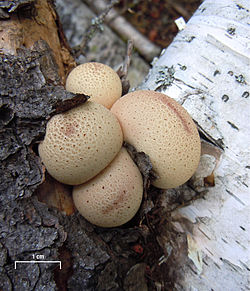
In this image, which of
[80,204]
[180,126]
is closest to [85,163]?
[80,204]

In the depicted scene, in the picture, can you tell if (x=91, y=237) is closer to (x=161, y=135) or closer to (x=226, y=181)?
(x=161, y=135)

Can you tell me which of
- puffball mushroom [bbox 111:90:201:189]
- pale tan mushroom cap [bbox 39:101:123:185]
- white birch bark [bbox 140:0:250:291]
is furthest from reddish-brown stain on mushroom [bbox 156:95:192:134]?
pale tan mushroom cap [bbox 39:101:123:185]

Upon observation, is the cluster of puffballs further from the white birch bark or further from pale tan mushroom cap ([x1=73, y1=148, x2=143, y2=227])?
the white birch bark

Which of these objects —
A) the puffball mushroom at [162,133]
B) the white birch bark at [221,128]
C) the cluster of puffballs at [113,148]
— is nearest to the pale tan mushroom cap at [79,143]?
the cluster of puffballs at [113,148]

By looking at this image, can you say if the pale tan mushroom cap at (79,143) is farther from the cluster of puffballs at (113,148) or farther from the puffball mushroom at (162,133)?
the puffball mushroom at (162,133)

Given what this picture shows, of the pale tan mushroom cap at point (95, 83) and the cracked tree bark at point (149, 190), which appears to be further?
the pale tan mushroom cap at point (95, 83)

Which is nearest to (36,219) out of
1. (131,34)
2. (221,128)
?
(221,128)

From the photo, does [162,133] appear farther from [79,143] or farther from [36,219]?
[36,219]
